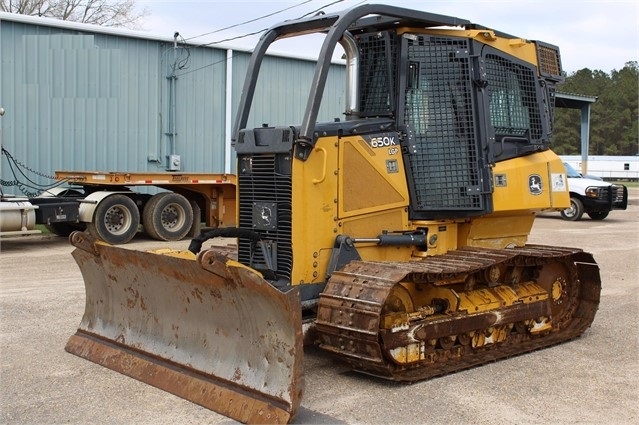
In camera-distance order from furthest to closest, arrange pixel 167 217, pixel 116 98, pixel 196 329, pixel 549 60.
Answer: pixel 116 98 < pixel 167 217 < pixel 549 60 < pixel 196 329

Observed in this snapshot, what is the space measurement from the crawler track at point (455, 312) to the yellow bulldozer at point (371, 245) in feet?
0.06

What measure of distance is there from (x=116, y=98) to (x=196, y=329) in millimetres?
14245

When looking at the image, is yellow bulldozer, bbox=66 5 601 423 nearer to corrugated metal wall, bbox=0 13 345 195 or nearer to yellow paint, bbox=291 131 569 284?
yellow paint, bbox=291 131 569 284

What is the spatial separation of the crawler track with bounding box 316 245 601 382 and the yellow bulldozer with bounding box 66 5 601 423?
0.02 meters

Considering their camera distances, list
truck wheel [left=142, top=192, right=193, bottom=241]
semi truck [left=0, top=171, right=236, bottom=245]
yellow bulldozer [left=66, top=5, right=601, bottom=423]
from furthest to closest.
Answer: truck wheel [left=142, top=192, right=193, bottom=241], semi truck [left=0, top=171, right=236, bottom=245], yellow bulldozer [left=66, top=5, right=601, bottom=423]

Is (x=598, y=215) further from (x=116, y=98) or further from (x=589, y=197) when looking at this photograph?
(x=116, y=98)

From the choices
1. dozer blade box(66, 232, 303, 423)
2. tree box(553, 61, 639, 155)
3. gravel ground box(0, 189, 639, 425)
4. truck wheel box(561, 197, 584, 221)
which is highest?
tree box(553, 61, 639, 155)

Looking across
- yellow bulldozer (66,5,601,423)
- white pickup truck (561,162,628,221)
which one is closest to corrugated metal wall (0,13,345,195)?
white pickup truck (561,162,628,221)

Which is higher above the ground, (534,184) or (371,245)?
(534,184)

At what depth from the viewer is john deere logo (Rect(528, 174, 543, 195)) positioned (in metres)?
A: 7.63

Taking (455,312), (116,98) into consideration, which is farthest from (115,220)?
(455,312)

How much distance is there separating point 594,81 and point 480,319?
288 feet

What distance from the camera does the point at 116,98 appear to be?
1923 cm

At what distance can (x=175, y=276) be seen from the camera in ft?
19.8
